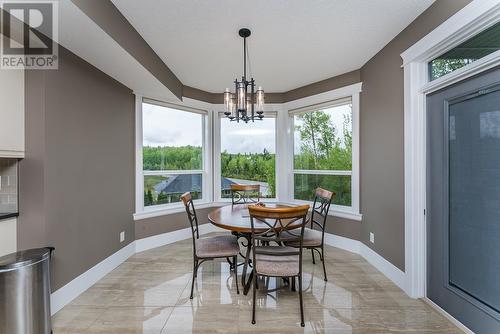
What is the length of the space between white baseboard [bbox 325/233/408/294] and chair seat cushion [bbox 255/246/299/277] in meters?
1.27

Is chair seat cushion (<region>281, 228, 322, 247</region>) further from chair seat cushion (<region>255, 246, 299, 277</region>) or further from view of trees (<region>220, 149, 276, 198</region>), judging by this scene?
view of trees (<region>220, 149, 276, 198</region>)

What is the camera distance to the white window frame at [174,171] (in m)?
3.72

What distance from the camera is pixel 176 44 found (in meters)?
2.84

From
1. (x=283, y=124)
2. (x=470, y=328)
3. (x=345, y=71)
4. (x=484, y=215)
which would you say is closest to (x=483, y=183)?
(x=484, y=215)

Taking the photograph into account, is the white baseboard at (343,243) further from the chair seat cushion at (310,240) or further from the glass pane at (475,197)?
the glass pane at (475,197)

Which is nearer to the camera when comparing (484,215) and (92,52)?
(484,215)

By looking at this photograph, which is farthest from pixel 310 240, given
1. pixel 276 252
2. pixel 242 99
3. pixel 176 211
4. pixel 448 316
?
pixel 176 211

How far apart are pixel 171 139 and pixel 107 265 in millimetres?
2087

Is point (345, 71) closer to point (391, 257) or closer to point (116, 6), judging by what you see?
point (391, 257)

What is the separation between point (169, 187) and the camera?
13.9 feet

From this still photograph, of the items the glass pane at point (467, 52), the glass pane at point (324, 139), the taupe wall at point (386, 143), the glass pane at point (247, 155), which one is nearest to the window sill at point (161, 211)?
the glass pane at point (247, 155)

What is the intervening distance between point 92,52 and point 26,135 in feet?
3.10

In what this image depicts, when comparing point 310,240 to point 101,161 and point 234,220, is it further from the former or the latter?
point 101,161

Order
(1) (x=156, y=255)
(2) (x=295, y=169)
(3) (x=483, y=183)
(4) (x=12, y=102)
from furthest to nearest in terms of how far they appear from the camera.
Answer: (2) (x=295, y=169), (1) (x=156, y=255), (4) (x=12, y=102), (3) (x=483, y=183)
